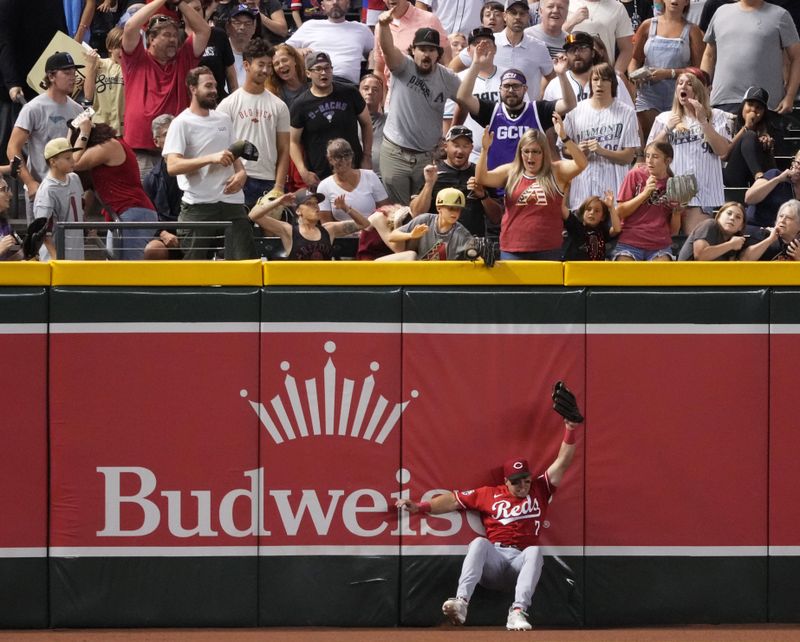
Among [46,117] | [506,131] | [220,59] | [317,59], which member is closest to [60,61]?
[46,117]

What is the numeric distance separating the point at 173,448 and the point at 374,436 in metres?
1.46

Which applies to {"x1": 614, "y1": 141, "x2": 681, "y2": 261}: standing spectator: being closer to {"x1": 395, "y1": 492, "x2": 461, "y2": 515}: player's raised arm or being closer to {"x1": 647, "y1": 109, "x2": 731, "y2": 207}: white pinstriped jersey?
{"x1": 647, "y1": 109, "x2": 731, "y2": 207}: white pinstriped jersey

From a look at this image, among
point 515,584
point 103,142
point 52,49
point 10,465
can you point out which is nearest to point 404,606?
point 515,584

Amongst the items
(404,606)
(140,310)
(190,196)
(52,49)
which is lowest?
(404,606)

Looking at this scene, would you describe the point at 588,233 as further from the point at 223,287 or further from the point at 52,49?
the point at 52,49

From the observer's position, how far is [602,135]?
1325 cm

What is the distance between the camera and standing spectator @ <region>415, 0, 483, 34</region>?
16094 millimetres

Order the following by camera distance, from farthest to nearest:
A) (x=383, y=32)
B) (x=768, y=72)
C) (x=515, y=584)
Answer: (x=768, y=72) → (x=383, y=32) → (x=515, y=584)

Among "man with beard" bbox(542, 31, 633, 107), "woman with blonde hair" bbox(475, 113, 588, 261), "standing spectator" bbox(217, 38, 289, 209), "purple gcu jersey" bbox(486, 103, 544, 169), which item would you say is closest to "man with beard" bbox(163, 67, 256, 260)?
"standing spectator" bbox(217, 38, 289, 209)

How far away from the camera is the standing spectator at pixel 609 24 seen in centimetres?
1523

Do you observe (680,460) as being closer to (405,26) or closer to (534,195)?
(534,195)

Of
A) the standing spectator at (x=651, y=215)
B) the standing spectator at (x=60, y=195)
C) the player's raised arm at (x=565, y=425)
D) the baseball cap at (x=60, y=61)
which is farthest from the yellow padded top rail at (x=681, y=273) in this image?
the baseball cap at (x=60, y=61)

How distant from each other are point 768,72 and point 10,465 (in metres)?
8.62

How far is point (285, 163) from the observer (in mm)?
13547
